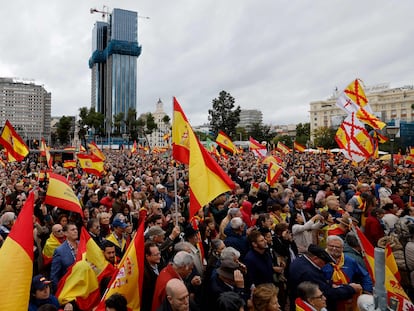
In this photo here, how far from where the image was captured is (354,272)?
4.13m

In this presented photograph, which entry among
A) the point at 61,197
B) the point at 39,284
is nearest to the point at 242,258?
the point at 39,284

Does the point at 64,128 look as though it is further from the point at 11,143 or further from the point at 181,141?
the point at 181,141

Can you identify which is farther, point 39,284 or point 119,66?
point 119,66

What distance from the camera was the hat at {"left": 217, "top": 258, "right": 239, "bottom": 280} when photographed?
3.55 m

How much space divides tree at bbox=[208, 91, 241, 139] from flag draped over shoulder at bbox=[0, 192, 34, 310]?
6186 centimetres

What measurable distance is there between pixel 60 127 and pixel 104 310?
79.2m

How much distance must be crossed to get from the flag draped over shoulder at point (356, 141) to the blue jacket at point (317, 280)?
7641 millimetres

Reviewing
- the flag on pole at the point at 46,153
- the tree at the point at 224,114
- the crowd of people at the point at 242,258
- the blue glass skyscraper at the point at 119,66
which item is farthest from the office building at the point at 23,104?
the crowd of people at the point at 242,258

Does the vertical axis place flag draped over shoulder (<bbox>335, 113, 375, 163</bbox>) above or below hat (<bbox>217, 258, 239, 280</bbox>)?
above

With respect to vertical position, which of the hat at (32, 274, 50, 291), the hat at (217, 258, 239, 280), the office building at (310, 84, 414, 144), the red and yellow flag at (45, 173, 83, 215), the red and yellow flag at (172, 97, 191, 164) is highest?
the office building at (310, 84, 414, 144)

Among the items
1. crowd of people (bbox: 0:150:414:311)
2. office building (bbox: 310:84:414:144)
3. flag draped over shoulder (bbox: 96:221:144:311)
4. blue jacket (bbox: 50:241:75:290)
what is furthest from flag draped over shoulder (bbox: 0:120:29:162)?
office building (bbox: 310:84:414:144)

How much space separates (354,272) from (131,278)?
2538mm

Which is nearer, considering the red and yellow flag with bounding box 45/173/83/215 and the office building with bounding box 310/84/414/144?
the red and yellow flag with bounding box 45/173/83/215

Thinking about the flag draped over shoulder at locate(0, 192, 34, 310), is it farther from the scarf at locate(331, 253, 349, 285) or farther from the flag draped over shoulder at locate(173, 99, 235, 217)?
the scarf at locate(331, 253, 349, 285)
